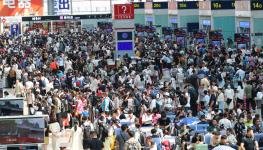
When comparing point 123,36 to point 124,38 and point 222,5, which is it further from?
point 222,5

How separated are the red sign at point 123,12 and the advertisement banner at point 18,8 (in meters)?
49.1

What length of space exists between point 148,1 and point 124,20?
138 ft

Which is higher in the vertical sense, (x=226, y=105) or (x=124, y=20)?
(x=124, y=20)

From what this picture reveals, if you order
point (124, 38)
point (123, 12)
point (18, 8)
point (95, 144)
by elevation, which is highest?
point (123, 12)

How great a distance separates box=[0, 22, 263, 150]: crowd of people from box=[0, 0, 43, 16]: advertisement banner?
41963mm

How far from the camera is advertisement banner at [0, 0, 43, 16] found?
8619 centimetres

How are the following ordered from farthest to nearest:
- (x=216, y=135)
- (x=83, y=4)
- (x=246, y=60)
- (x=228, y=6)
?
(x=83, y=4)
(x=228, y=6)
(x=246, y=60)
(x=216, y=135)

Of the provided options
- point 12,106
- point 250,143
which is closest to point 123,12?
point 12,106

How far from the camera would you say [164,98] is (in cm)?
2547

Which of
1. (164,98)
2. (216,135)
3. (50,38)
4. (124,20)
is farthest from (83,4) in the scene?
(216,135)

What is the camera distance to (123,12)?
37656 millimetres

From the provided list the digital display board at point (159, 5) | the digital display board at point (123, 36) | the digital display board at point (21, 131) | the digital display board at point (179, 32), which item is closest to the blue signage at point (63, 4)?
the digital display board at point (159, 5)

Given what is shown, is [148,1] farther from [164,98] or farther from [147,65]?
[164,98]

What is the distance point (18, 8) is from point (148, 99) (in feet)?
202
